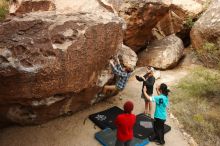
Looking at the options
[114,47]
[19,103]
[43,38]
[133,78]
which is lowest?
[133,78]

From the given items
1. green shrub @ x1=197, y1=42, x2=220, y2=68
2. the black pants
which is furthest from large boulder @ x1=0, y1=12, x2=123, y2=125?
green shrub @ x1=197, y1=42, x2=220, y2=68

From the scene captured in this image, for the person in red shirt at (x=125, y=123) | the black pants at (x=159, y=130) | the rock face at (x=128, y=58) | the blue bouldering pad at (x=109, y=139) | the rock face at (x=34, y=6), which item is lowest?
the blue bouldering pad at (x=109, y=139)

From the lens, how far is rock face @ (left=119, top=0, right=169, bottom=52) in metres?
13.0

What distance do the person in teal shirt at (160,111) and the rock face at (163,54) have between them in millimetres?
5878

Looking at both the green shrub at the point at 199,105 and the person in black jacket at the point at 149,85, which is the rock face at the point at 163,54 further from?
the person in black jacket at the point at 149,85

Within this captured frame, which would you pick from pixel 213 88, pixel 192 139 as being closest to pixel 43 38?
pixel 192 139

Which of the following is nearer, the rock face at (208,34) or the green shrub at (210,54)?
the green shrub at (210,54)

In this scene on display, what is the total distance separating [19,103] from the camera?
7973mm

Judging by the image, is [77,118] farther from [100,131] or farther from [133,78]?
[133,78]

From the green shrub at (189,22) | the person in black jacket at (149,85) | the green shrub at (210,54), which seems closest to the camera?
the person in black jacket at (149,85)

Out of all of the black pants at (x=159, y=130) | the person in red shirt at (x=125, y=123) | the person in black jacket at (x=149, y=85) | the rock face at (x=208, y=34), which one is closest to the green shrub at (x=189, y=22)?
the rock face at (x=208, y=34)

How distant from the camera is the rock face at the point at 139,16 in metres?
13.0

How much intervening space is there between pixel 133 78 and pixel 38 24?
5.68 meters

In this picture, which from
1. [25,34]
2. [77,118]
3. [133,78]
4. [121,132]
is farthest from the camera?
[133,78]
